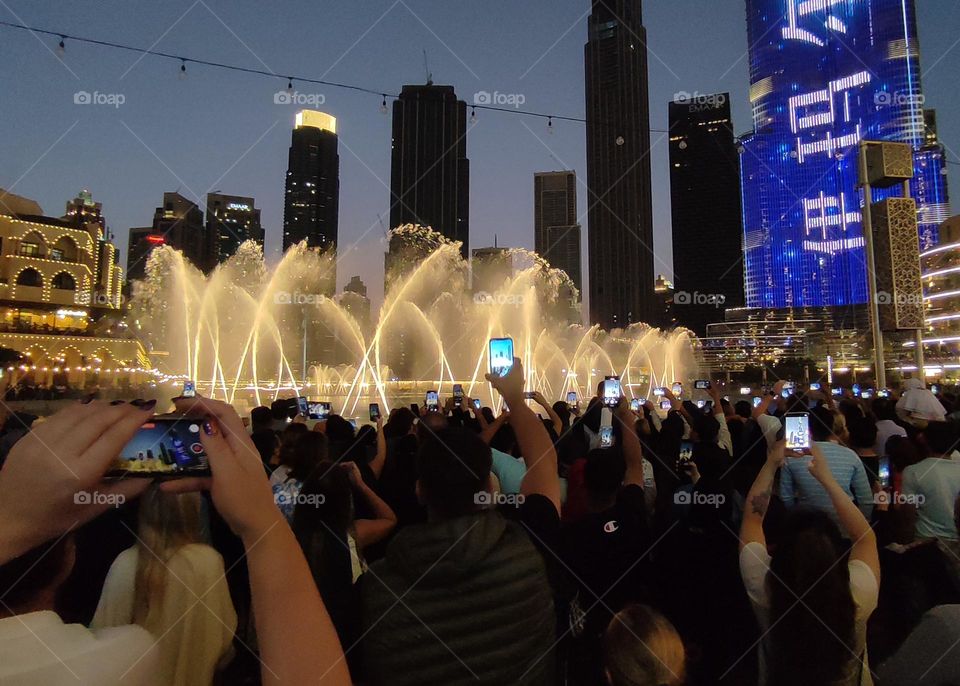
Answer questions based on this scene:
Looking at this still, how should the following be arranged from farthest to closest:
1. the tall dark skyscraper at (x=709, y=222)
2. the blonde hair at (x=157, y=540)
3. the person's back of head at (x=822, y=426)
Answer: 1. the tall dark skyscraper at (x=709, y=222)
2. the person's back of head at (x=822, y=426)
3. the blonde hair at (x=157, y=540)

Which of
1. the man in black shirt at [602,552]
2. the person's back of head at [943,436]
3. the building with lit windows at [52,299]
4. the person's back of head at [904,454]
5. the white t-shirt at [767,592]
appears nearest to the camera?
the white t-shirt at [767,592]

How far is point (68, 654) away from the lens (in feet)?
4.05

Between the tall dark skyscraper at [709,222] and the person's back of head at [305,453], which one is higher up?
the tall dark skyscraper at [709,222]

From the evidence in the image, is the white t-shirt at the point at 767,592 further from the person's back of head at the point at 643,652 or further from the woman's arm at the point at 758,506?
the person's back of head at the point at 643,652

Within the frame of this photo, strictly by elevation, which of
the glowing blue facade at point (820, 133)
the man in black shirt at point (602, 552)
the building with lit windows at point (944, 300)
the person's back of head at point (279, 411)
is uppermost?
the glowing blue facade at point (820, 133)

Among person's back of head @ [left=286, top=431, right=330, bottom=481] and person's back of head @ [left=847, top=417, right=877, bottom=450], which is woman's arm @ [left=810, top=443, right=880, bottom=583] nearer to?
person's back of head @ [left=286, top=431, right=330, bottom=481]

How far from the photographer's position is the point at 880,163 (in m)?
23.9

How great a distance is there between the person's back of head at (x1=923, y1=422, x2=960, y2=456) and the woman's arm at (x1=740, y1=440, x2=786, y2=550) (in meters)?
2.96

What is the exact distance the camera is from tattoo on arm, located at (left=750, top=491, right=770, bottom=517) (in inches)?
115

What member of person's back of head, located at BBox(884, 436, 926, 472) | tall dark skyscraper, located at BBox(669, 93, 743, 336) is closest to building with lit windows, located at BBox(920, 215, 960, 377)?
person's back of head, located at BBox(884, 436, 926, 472)

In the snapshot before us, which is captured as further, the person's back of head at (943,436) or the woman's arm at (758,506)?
the person's back of head at (943,436)

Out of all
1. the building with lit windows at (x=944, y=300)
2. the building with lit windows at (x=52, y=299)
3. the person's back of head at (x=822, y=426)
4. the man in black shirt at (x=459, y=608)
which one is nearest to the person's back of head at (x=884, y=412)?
the person's back of head at (x=822, y=426)

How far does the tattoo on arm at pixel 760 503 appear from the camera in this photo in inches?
115

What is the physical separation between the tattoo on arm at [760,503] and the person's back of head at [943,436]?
3087mm
